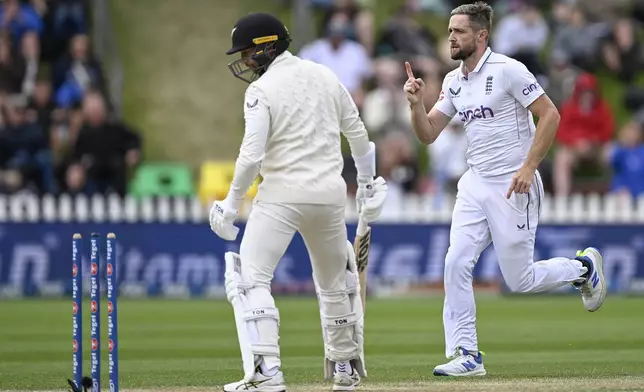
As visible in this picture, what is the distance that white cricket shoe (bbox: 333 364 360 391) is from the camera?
8.40 metres

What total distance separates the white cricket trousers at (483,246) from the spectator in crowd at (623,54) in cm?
1221

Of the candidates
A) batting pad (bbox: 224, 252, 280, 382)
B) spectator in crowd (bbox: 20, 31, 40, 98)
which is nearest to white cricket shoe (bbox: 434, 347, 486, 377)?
batting pad (bbox: 224, 252, 280, 382)

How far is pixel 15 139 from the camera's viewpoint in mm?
→ 18828

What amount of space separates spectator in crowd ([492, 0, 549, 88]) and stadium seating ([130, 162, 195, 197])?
4.80 metres

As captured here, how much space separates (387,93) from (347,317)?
11.6 meters

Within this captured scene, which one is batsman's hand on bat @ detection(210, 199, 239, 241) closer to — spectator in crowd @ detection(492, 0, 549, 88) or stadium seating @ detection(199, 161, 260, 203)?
stadium seating @ detection(199, 161, 260, 203)

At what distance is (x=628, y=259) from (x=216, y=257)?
5118 millimetres

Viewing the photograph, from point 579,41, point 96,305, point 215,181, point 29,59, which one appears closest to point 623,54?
point 579,41

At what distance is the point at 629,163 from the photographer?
1902cm

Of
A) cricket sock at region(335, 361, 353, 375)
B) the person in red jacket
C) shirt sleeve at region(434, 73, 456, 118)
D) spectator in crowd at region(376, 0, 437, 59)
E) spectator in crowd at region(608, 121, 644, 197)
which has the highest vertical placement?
spectator in crowd at region(376, 0, 437, 59)

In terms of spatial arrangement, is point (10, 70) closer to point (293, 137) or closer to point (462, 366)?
point (462, 366)

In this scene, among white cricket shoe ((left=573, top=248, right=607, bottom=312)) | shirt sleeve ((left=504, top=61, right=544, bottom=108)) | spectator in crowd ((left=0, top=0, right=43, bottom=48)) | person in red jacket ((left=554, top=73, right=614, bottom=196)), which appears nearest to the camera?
shirt sleeve ((left=504, top=61, right=544, bottom=108))

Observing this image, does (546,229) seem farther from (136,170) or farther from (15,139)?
(15,139)

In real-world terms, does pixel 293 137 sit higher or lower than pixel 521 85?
lower
